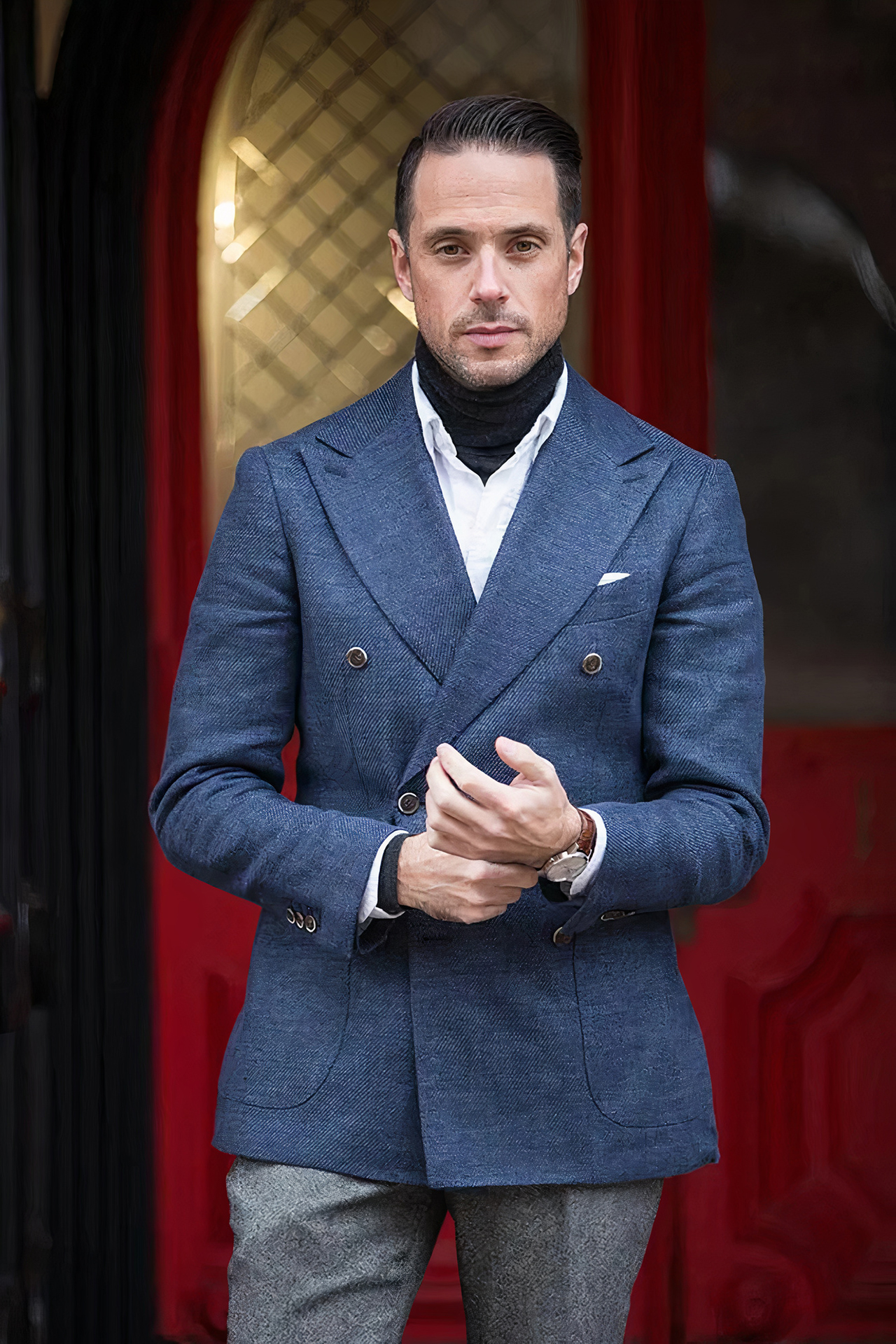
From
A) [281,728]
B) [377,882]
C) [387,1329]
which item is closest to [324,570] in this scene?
[281,728]

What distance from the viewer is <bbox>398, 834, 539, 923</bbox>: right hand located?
1430 mm

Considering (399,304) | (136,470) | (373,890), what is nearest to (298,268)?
(399,304)

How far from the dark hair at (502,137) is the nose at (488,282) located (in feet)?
0.38

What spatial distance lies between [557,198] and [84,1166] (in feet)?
5.95

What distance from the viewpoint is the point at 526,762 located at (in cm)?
136

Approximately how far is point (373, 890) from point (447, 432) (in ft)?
1.68

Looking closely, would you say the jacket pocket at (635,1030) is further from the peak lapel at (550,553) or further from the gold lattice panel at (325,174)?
the gold lattice panel at (325,174)

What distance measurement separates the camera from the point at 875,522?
271 centimetres

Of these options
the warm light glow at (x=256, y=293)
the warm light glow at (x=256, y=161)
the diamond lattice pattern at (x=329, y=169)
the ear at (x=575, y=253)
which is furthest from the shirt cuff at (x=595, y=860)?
the warm light glow at (x=256, y=161)

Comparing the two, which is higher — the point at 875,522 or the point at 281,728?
the point at 875,522

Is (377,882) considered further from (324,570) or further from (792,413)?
(792,413)

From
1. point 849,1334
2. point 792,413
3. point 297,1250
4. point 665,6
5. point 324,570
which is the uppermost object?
point 665,6

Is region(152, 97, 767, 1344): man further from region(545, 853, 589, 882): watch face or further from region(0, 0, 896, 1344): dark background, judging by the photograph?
region(0, 0, 896, 1344): dark background

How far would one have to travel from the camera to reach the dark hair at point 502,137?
1.60m
